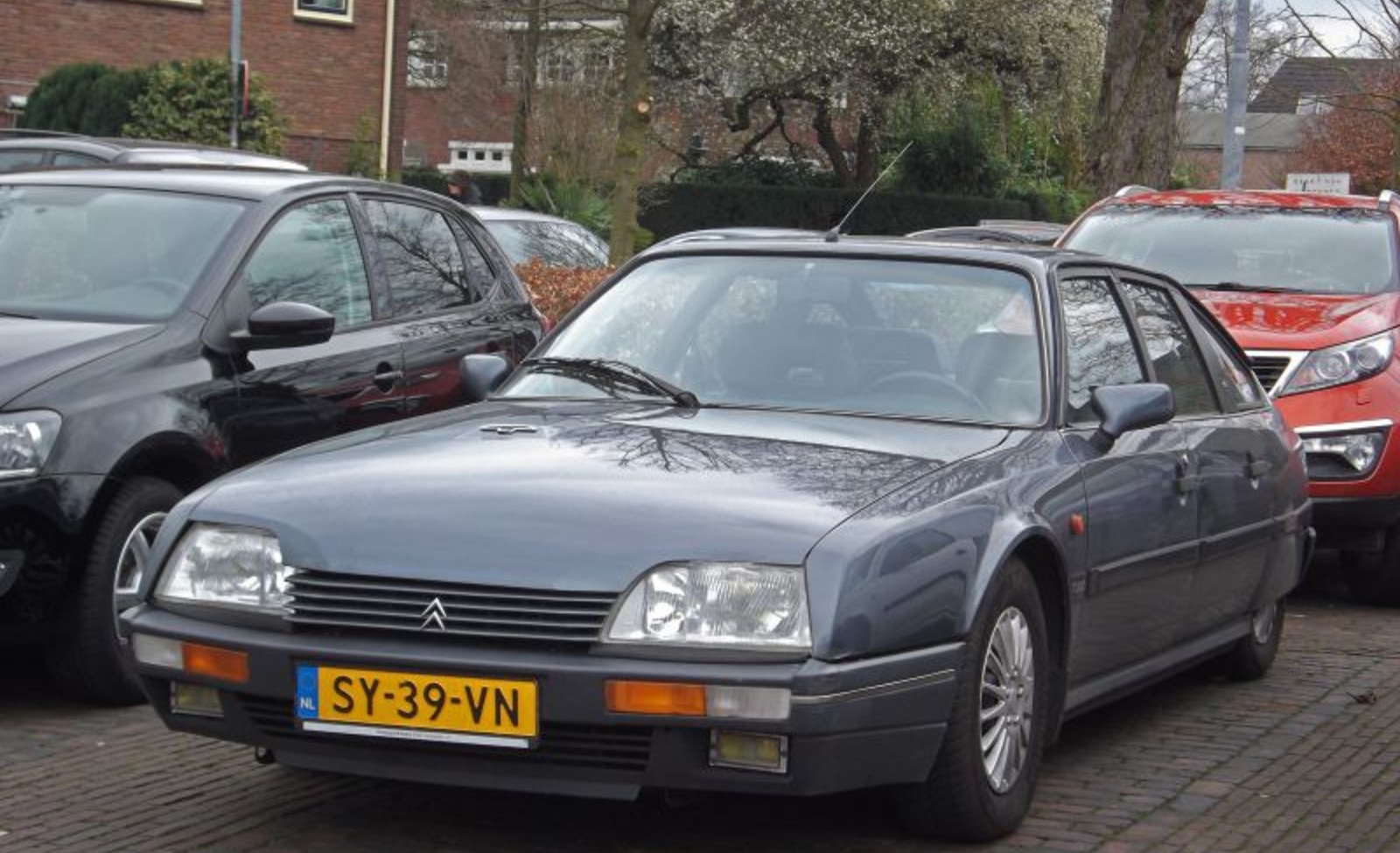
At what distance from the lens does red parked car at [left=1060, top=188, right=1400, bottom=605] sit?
9.97 m

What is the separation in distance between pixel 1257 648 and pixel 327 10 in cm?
3332

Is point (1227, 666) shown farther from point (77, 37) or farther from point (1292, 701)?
point (77, 37)

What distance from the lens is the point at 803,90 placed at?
4369cm

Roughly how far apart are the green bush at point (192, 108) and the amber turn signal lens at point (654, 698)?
27256 millimetres

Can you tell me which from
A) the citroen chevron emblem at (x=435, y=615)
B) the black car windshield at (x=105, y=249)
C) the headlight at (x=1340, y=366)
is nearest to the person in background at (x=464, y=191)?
the headlight at (x=1340, y=366)

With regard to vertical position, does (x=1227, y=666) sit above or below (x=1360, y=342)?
below

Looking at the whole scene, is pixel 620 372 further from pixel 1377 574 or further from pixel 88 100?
pixel 88 100

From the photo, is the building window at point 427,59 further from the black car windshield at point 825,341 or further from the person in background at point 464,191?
the black car windshield at point 825,341

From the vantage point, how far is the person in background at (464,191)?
25.8 metres

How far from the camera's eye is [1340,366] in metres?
10.1

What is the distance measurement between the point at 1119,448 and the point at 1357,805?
1.16 meters

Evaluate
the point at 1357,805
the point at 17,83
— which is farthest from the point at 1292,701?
the point at 17,83

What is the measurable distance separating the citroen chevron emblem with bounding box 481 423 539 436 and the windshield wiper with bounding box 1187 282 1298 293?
595 centimetres

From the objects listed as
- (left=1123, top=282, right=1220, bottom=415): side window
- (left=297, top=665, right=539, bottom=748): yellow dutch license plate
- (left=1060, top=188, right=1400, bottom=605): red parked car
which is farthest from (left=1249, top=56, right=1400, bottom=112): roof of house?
(left=297, top=665, right=539, bottom=748): yellow dutch license plate
